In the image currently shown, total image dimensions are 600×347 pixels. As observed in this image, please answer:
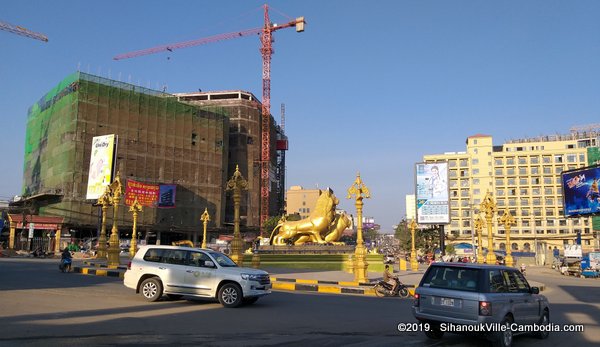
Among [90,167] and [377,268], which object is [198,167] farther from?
[377,268]

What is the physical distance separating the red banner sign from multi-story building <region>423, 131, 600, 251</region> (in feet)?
206

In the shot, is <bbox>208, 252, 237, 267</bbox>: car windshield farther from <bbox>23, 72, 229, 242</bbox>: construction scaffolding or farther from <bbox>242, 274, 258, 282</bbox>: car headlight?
<bbox>23, 72, 229, 242</bbox>: construction scaffolding

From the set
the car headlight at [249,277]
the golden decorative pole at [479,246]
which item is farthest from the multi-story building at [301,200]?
the car headlight at [249,277]

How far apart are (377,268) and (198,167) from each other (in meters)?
54.1

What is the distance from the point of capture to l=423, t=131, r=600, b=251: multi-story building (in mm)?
103500

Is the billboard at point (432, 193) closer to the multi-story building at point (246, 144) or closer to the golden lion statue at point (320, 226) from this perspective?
the golden lion statue at point (320, 226)

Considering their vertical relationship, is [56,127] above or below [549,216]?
above

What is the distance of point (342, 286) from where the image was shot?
19.4 meters

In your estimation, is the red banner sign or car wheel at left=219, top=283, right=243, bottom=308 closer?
car wheel at left=219, top=283, right=243, bottom=308

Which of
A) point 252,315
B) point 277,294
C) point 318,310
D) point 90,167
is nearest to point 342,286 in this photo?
point 277,294

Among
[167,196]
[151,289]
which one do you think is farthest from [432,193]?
[167,196]

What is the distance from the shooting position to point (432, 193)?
152 ft

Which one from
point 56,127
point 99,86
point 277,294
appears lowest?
point 277,294

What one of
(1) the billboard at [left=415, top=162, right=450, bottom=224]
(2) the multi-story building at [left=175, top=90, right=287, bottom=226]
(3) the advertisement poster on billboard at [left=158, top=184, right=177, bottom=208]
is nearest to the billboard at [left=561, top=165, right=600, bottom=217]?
(1) the billboard at [left=415, top=162, right=450, bottom=224]
